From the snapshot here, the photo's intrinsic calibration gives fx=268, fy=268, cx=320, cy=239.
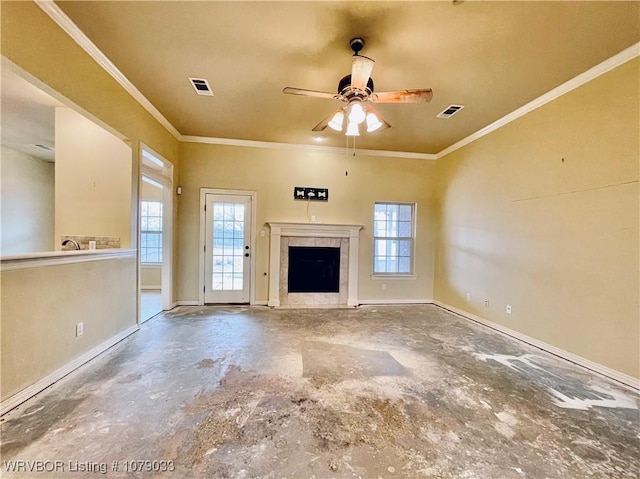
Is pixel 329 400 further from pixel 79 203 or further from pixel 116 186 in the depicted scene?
pixel 79 203

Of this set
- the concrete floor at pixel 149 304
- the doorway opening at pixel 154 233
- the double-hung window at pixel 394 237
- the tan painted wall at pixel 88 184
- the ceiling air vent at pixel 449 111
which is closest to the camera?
the tan painted wall at pixel 88 184

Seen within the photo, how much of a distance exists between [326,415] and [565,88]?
3980 mm

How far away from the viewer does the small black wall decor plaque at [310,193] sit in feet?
16.3

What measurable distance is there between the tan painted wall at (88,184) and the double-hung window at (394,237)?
4.06 metres

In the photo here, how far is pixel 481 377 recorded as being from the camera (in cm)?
243

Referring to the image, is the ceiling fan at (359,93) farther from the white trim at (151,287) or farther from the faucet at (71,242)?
the white trim at (151,287)

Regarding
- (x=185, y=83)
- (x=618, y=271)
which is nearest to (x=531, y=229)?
(x=618, y=271)

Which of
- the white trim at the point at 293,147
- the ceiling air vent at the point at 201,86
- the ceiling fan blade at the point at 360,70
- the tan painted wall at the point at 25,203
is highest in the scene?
the ceiling air vent at the point at 201,86

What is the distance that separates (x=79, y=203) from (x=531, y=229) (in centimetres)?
550

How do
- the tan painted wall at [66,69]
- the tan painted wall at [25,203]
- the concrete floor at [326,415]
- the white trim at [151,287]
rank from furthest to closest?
1. the white trim at [151,287]
2. the tan painted wall at [25,203]
3. the tan painted wall at [66,69]
4. the concrete floor at [326,415]

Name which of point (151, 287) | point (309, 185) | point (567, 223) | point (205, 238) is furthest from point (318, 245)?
point (151, 287)

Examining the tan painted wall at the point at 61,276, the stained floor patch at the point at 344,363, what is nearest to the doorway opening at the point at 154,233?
the tan painted wall at the point at 61,276

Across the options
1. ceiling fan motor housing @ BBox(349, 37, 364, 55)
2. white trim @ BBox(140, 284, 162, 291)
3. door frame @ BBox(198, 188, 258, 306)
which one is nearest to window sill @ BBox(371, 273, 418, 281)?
door frame @ BBox(198, 188, 258, 306)

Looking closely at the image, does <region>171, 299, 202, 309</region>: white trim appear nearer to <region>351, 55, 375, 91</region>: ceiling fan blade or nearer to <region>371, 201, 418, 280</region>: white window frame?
<region>371, 201, 418, 280</region>: white window frame
